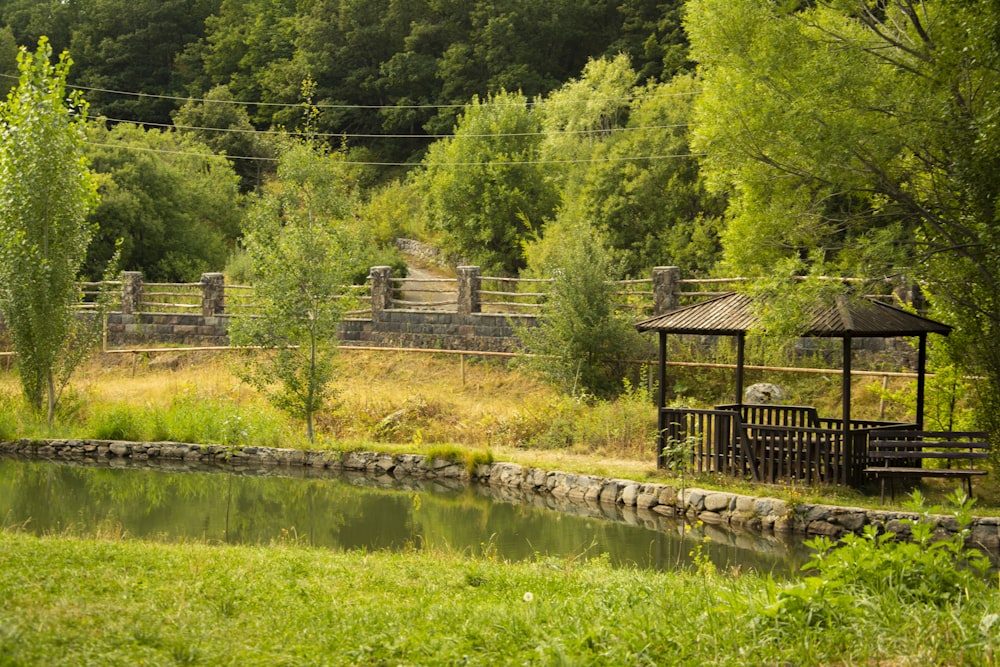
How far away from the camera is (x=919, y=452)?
13344 mm

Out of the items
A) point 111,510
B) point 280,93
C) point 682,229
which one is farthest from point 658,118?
point 280,93

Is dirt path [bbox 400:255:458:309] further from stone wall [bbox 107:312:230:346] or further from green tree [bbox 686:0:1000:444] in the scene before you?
green tree [bbox 686:0:1000:444]

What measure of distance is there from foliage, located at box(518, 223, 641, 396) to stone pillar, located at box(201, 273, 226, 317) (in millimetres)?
10988

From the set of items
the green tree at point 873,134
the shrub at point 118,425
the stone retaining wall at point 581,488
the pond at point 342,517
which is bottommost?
the pond at point 342,517

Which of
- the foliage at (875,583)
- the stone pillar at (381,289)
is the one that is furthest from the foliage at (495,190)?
the foliage at (875,583)

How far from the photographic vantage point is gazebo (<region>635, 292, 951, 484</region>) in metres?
13.8

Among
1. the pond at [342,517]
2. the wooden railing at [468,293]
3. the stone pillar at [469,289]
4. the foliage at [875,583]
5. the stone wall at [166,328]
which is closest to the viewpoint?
the foliage at [875,583]

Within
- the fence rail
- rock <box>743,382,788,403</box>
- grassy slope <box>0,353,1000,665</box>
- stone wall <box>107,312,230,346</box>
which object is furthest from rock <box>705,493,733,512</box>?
stone wall <box>107,312,230,346</box>

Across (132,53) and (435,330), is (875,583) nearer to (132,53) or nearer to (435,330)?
(435,330)

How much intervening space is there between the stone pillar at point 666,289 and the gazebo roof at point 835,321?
22.0 feet

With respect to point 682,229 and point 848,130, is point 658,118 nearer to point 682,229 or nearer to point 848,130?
point 682,229

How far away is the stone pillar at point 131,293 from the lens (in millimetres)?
28938

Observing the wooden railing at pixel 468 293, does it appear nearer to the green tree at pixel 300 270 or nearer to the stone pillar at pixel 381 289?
the stone pillar at pixel 381 289

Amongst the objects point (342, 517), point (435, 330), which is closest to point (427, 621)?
point (342, 517)
